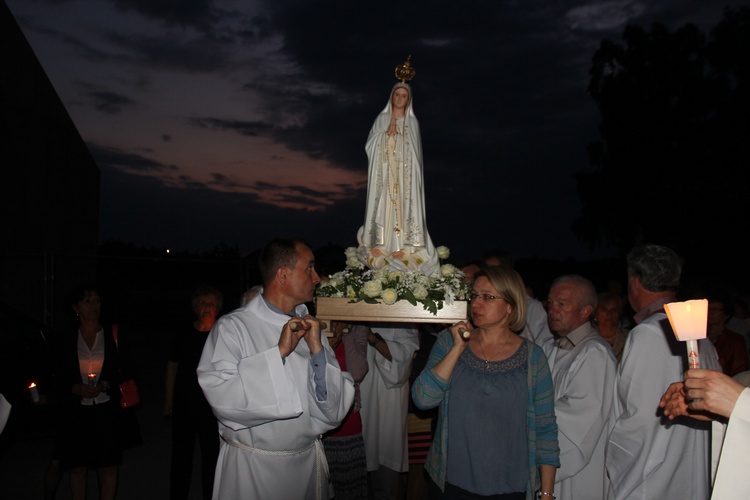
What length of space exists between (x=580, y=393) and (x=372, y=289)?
1421 mm

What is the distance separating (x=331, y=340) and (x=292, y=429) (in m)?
0.89

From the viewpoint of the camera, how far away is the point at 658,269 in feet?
12.6

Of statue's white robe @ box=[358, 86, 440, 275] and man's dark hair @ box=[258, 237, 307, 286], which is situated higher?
statue's white robe @ box=[358, 86, 440, 275]

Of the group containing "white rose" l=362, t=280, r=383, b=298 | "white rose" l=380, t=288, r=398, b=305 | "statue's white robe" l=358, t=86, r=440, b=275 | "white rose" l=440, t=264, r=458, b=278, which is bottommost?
"white rose" l=380, t=288, r=398, b=305

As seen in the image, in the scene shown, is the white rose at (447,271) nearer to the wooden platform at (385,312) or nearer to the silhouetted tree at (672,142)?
the wooden platform at (385,312)

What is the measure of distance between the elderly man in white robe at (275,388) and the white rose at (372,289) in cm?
39

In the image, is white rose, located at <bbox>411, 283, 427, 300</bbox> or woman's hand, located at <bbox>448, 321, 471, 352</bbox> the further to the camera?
white rose, located at <bbox>411, 283, 427, 300</bbox>

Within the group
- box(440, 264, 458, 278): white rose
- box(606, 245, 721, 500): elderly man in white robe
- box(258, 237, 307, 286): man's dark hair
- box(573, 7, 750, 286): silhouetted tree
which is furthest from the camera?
box(573, 7, 750, 286): silhouetted tree

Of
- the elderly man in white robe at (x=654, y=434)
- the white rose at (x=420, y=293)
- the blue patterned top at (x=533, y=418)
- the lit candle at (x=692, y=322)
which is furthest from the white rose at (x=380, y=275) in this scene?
the lit candle at (x=692, y=322)

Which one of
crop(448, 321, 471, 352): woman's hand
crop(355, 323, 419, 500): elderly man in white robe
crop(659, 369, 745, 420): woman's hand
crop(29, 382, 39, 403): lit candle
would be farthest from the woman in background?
crop(659, 369, 745, 420): woman's hand

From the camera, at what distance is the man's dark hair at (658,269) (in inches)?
151

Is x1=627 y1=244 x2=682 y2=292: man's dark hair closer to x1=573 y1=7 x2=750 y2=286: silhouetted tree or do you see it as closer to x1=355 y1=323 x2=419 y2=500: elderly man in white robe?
x1=355 y1=323 x2=419 y2=500: elderly man in white robe

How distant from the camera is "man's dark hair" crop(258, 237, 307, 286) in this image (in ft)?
12.2

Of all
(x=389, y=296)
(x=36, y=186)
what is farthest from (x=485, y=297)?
(x=36, y=186)
